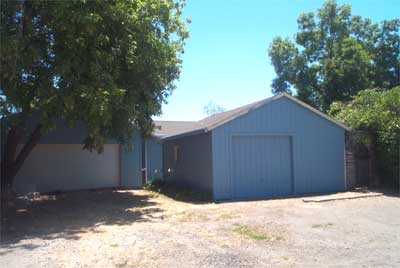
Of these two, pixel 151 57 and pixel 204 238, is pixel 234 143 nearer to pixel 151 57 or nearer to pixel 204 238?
pixel 151 57

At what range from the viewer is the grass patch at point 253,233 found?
24.8 ft

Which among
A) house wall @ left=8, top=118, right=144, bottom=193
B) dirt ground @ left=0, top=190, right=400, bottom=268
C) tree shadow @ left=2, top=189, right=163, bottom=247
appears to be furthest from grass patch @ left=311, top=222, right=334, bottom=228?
house wall @ left=8, top=118, right=144, bottom=193

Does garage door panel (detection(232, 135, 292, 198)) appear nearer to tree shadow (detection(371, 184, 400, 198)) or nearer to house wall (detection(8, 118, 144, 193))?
tree shadow (detection(371, 184, 400, 198))

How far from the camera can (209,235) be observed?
7.89 m

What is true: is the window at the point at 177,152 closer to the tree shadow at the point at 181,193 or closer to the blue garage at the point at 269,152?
the tree shadow at the point at 181,193

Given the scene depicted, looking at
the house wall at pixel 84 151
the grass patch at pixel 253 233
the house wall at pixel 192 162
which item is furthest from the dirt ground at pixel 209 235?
the house wall at pixel 84 151

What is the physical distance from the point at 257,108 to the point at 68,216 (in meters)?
7.21

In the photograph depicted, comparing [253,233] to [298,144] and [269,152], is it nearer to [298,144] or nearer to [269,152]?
[269,152]

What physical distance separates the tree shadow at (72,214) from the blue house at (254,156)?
1.93 metres

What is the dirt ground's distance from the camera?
240 inches

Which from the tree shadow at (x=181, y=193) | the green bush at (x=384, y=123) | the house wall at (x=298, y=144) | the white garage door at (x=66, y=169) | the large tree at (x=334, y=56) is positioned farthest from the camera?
the large tree at (x=334, y=56)

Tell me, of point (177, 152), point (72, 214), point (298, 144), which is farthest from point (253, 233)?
point (177, 152)

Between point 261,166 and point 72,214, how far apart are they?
21.7 feet

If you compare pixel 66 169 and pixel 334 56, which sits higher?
pixel 334 56
